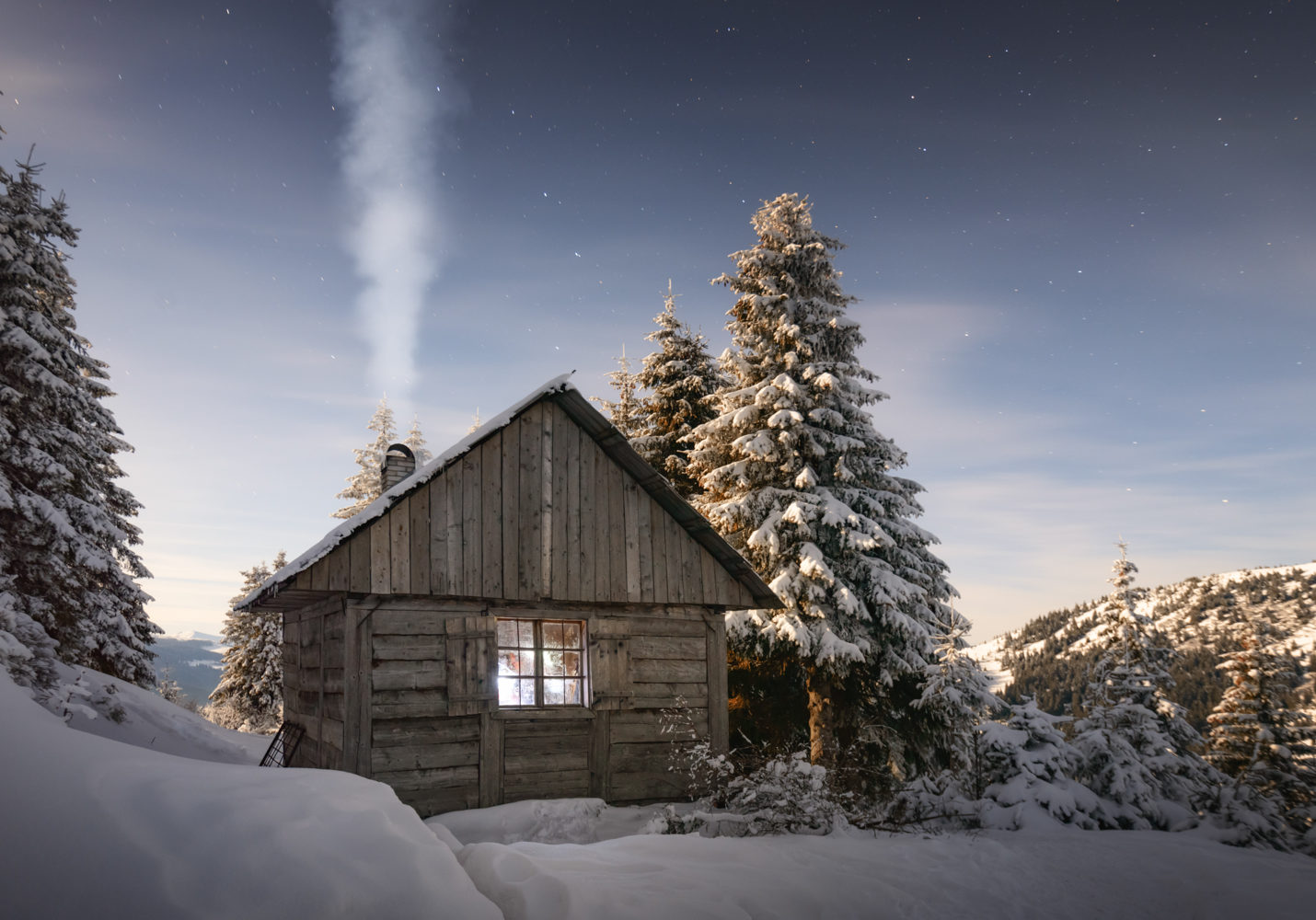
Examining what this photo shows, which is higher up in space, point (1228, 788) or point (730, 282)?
point (730, 282)

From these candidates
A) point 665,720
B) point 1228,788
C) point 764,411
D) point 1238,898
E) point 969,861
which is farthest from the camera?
point 764,411

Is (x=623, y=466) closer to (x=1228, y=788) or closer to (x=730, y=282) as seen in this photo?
(x=730, y=282)

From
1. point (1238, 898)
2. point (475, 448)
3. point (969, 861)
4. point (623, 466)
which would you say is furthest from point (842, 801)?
point (475, 448)

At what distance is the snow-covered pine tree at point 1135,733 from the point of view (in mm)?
9680

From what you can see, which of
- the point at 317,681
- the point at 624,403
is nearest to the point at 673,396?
the point at 624,403

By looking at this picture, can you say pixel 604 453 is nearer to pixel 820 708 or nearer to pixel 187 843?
pixel 820 708

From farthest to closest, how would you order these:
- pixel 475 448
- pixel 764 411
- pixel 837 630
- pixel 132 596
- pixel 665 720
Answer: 1. pixel 132 596
2. pixel 764 411
3. pixel 837 630
4. pixel 665 720
5. pixel 475 448

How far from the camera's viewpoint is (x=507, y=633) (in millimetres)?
10586

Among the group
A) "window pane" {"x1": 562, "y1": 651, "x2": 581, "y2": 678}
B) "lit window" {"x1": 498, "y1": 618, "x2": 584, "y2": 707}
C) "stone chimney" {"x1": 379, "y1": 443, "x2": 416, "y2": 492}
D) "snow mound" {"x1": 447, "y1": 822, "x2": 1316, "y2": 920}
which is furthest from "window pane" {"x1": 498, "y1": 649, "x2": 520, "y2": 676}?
"stone chimney" {"x1": 379, "y1": 443, "x2": 416, "y2": 492}

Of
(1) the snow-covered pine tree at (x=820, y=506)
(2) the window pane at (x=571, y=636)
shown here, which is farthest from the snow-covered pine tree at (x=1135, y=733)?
(2) the window pane at (x=571, y=636)

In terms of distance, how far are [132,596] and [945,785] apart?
1888cm

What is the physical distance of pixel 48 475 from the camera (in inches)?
596

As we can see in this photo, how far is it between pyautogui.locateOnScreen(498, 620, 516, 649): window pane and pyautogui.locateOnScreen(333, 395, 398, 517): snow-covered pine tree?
62.9 ft

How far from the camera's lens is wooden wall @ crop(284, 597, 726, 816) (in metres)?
9.32
